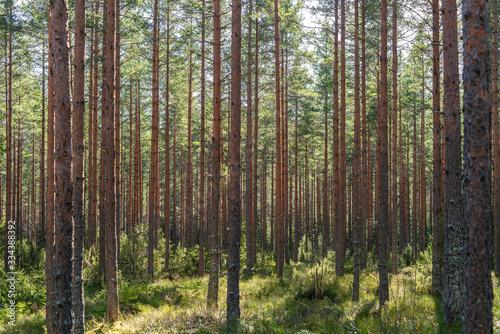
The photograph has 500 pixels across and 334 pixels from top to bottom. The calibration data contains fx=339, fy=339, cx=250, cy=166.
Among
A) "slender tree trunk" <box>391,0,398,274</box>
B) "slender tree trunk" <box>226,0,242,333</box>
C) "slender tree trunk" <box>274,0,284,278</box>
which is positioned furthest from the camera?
"slender tree trunk" <box>274,0,284,278</box>

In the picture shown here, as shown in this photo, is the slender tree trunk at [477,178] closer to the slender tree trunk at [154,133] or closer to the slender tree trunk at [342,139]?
the slender tree trunk at [342,139]

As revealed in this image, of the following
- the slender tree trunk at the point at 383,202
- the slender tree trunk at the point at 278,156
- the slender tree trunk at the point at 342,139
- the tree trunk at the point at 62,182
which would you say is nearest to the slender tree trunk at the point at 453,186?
the slender tree trunk at the point at 383,202

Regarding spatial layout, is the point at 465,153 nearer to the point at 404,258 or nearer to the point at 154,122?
the point at 154,122

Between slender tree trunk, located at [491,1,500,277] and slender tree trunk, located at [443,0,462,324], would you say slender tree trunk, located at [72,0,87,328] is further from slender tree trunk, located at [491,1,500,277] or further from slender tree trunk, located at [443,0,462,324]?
slender tree trunk, located at [491,1,500,277]

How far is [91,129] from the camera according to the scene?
14.9 metres

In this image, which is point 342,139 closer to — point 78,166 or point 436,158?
point 436,158

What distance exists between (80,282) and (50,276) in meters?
3.21

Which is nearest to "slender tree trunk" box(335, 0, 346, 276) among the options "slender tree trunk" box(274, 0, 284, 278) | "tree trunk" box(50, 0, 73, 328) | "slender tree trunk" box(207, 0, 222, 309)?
"slender tree trunk" box(274, 0, 284, 278)

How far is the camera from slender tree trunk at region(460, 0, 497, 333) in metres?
3.72

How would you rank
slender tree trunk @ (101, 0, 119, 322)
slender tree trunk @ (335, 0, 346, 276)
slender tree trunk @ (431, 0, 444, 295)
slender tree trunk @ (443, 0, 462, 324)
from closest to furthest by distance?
slender tree trunk @ (443, 0, 462, 324) → slender tree trunk @ (101, 0, 119, 322) → slender tree trunk @ (431, 0, 444, 295) → slender tree trunk @ (335, 0, 346, 276)

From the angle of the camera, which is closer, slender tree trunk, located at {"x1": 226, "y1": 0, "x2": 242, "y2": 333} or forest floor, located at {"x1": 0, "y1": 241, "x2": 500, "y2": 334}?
forest floor, located at {"x1": 0, "y1": 241, "x2": 500, "y2": 334}

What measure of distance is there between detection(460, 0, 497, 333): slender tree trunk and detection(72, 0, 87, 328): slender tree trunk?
21.0ft

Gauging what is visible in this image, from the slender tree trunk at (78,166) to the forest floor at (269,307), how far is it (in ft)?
4.94

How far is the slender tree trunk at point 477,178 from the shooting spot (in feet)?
12.2
